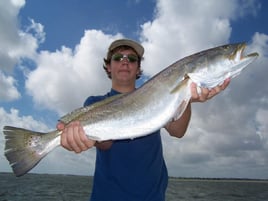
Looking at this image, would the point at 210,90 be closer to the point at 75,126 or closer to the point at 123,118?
the point at 123,118

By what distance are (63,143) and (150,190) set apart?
1704mm

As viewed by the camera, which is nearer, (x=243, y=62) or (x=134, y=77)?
(x=243, y=62)

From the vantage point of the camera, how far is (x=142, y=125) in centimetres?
567

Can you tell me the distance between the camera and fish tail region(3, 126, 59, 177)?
5750 mm

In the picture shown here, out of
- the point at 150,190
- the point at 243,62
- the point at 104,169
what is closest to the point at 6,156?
the point at 104,169

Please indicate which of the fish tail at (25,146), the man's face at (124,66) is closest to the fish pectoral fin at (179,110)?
the man's face at (124,66)

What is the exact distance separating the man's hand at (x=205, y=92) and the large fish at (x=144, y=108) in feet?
0.28

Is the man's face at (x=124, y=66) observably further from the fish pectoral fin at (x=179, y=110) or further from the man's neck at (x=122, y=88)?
the fish pectoral fin at (x=179, y=110)

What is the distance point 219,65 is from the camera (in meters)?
5.93

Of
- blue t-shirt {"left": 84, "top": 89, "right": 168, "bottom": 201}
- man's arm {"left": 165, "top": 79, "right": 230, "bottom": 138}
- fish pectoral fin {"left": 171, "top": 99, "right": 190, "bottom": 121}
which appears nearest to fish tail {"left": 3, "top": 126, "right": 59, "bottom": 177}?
blue t-shirt {"left": 84, "top": 89, "right": 168, "bottom": 201}

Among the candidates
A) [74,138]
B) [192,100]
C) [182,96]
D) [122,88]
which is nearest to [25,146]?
[74,138]

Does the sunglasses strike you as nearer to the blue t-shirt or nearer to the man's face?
the man's face

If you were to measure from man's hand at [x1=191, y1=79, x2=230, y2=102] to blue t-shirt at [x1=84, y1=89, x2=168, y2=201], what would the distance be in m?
1.13

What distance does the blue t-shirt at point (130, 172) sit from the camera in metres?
5.86
